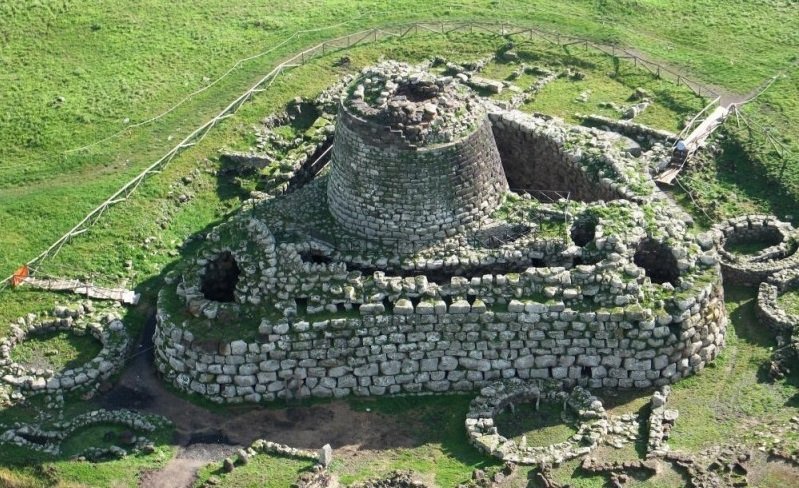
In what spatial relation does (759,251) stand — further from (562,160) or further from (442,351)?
(442,351)

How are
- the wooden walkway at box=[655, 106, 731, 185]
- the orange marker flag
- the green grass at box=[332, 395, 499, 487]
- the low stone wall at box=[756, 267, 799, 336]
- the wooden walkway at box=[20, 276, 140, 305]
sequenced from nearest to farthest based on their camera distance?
the green grass at box=[332, 395, 499, 487], the low stone wall at box=[756, 267, 799, 336], the wooden walkway at box=[20, 276, 140, 305], the orange marker flag, the wooden walkway at box=[655, 106, 731, 185]

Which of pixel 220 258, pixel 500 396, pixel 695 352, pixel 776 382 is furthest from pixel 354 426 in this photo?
pixel 776 382

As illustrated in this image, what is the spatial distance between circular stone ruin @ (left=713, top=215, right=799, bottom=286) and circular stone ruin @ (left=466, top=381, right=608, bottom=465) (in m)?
8.66

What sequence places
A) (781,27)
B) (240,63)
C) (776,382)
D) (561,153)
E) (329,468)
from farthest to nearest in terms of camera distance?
1. (781,27)
2. (240,63)
3. (561,153)
4. (776,382)
5. (329,468)

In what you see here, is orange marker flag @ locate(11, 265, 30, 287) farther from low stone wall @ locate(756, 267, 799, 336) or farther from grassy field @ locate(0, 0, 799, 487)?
low stone wall @ locate(756, 267, 799, 336)

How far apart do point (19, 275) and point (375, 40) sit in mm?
24061

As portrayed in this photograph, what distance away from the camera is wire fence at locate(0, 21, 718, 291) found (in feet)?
142

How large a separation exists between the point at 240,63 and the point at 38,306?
19.7 meters

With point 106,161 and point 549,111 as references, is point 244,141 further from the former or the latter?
point 549,111

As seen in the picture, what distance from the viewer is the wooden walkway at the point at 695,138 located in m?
43.8

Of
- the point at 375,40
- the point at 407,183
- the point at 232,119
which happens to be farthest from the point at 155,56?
the point at 407,183

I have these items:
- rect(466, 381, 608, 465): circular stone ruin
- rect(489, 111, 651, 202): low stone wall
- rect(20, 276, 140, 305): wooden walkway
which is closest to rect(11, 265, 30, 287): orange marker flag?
rect(20, 276, 140, 305): wooden walkway

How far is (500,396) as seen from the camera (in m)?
32.6

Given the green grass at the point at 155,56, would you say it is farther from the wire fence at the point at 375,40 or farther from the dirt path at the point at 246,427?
the dirt path at the point at 246,427
